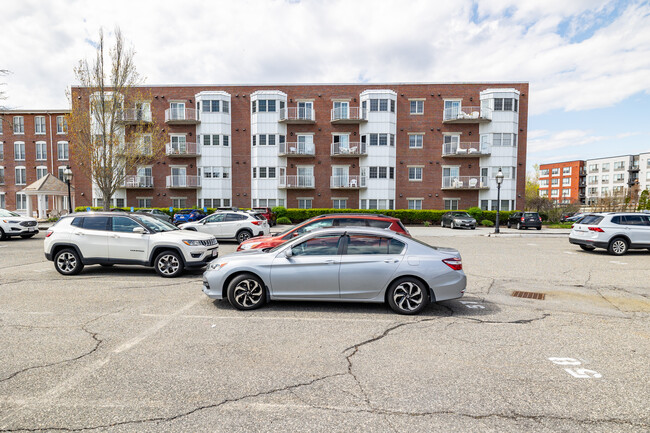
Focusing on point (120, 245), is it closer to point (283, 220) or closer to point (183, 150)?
point (283, 220)

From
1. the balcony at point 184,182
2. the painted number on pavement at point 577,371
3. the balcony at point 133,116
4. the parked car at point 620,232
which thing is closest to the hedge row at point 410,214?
the balcony at point 184,182

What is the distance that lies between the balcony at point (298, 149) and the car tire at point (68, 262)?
28.7 metres

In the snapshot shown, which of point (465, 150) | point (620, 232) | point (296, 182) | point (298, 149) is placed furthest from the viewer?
point (298, 149)

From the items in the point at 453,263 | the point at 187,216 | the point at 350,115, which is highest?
the point at 350,115

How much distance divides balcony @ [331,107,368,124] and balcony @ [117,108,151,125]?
1795cm

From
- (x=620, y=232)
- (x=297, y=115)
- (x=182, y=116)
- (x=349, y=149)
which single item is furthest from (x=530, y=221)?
(x=182, y=116)

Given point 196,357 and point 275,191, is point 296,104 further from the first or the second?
point 196,357

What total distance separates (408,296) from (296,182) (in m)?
31.7

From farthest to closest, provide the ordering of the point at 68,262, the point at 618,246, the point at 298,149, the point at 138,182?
the point at 298,149 < the point at 138,182 < the point at 618,246 < the point at 68,262

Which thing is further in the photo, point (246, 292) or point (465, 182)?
point (465, 182)

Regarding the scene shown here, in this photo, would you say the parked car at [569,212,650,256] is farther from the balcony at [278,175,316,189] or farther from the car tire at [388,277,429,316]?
the balcony at [278,175,316,189]

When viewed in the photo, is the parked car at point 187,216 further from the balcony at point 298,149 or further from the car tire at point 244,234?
the car tire at point 244,234

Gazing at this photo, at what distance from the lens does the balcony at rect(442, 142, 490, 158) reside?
3647 cm

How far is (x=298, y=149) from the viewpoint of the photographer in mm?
37344
